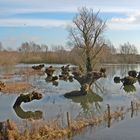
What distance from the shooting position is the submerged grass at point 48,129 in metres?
19.7

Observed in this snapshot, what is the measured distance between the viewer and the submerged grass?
19.7 metres

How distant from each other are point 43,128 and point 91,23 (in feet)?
173

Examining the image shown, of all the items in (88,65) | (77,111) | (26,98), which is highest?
(88,65)

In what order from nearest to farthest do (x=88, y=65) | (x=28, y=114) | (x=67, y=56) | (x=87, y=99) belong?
(x=28, y=114), (x=87, y=99), (x=88, y=65), (x=67, y=56)

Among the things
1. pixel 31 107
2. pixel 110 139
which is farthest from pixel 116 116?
pixel 31 107

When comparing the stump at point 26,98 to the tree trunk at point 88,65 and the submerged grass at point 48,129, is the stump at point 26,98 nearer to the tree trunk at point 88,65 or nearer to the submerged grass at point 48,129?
the submerged grass at point 48,129

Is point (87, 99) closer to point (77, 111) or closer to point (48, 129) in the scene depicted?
point (77, 111)

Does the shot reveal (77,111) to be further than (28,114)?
Yes

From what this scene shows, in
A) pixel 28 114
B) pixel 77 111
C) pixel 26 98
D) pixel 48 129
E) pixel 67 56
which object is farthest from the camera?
pixel 67 56

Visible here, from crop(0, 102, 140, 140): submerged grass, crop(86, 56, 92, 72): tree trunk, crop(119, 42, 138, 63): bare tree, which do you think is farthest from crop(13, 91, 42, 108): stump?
crop(119, 42, 138, 63): bare tree

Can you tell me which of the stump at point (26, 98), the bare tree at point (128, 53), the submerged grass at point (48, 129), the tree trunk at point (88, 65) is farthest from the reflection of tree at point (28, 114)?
the bare tree at point (128, 53)

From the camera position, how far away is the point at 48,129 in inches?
859

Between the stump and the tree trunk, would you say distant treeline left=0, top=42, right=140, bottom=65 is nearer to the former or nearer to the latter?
the tree trunk

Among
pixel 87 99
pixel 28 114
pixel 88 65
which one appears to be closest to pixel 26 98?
pixel 28 114
